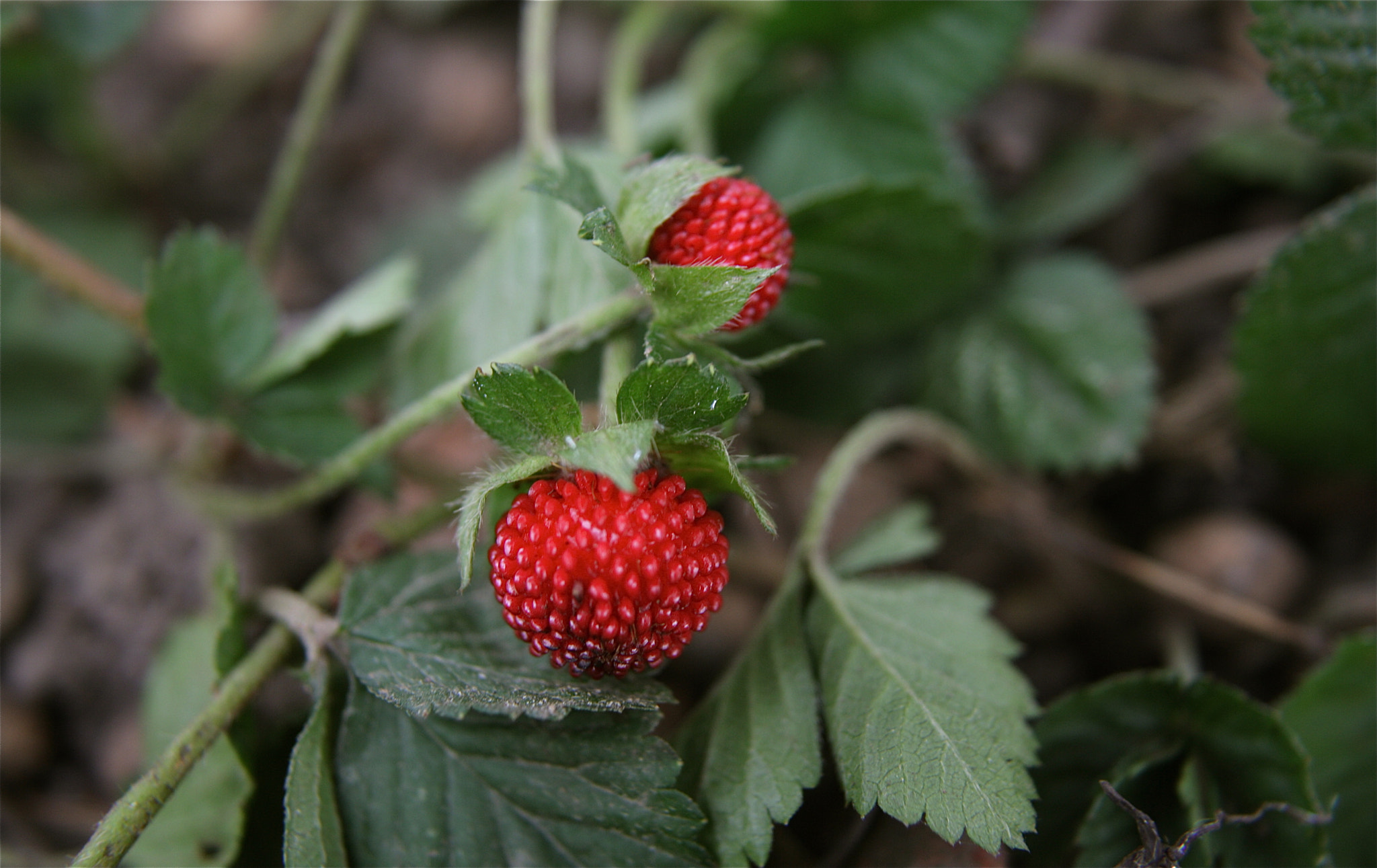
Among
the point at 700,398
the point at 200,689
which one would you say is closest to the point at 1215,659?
the point at 700,398

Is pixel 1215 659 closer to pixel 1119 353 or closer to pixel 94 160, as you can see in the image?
pixel 1119 353

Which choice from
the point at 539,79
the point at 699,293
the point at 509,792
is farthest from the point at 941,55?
the point at 509,792

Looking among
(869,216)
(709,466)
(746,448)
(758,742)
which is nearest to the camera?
(709,466)

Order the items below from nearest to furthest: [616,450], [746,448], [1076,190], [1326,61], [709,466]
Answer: [616,450], [709,466], [1326,61], [746,448], [1076,190]

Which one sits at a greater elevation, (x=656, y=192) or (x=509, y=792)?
(x=656, y=192)

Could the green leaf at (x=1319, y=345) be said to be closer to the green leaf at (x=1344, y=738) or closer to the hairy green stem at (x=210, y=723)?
the green leaf at (x=1344, y=738)

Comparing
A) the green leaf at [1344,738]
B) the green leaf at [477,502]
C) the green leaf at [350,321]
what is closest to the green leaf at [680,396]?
the green leaf at [477,502]

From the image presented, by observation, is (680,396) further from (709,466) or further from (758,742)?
(758,742)
